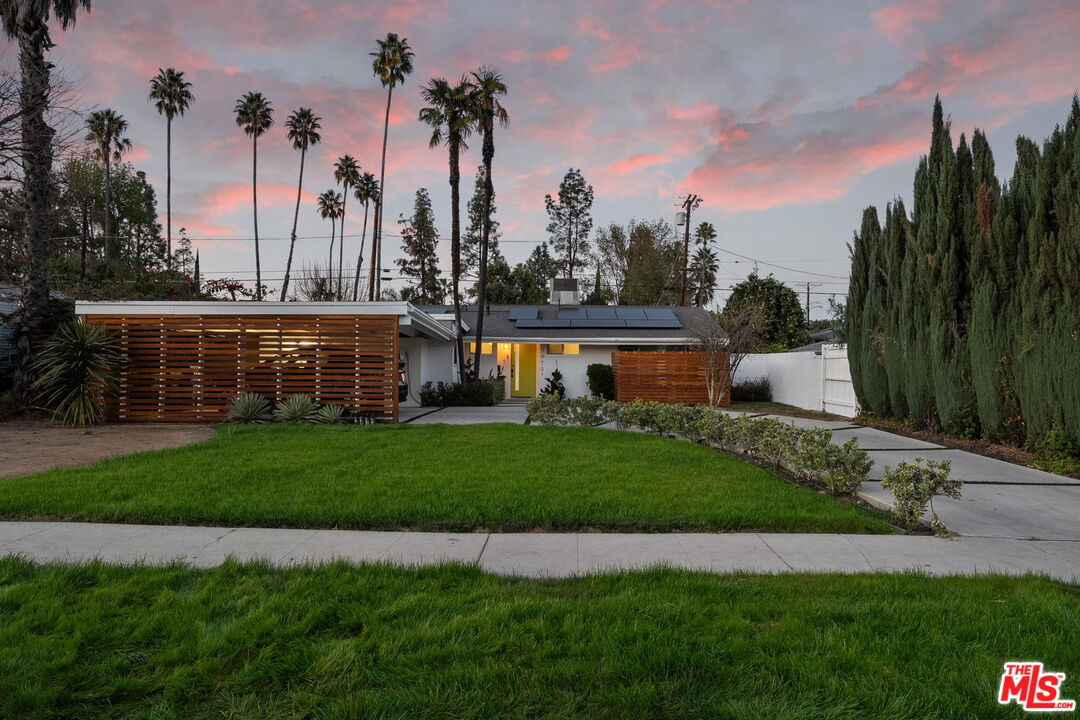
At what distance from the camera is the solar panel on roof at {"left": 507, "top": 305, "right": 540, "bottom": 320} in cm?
2380

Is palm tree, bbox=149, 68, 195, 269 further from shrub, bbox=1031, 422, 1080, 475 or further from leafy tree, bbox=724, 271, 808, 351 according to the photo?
shrub, bbox=1031, 422, 1080, 475

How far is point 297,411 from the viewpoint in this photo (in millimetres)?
11836

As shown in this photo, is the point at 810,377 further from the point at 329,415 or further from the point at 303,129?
the point at 303,129

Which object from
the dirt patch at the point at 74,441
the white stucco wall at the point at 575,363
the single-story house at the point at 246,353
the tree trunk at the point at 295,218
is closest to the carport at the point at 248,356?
the single-story house at the point at 246,353

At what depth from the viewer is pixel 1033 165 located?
29.8 ft

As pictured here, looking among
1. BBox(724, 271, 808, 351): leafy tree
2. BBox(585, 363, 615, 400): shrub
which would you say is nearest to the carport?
BBox(585, 363, 615, 400): shrub

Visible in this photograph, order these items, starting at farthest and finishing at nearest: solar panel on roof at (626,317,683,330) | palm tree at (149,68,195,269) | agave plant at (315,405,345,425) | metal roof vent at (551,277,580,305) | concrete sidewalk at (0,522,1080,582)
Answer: palm tree at (149,68,195,269) → metal roof vent at (551,277,580,305) → solar panel on roof at (626,317,683,330) → agave plant at (315,405,345,425) → concrete sidewalk at (0,522,1080,582)

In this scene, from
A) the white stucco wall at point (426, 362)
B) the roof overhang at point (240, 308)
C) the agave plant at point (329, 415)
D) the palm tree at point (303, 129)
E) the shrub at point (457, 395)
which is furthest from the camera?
the palm tree at point (303, 129)

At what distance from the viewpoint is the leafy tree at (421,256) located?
42.3 meters

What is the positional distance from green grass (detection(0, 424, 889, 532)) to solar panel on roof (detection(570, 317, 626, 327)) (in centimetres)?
1415

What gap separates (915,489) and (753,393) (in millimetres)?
16334

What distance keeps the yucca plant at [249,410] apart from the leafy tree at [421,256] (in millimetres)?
30086

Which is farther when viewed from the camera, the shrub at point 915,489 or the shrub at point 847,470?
the shrub at point 847,470

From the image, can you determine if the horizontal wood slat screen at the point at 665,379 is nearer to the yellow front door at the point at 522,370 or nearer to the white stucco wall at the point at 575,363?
the white stucco wall at the point at 575,363
